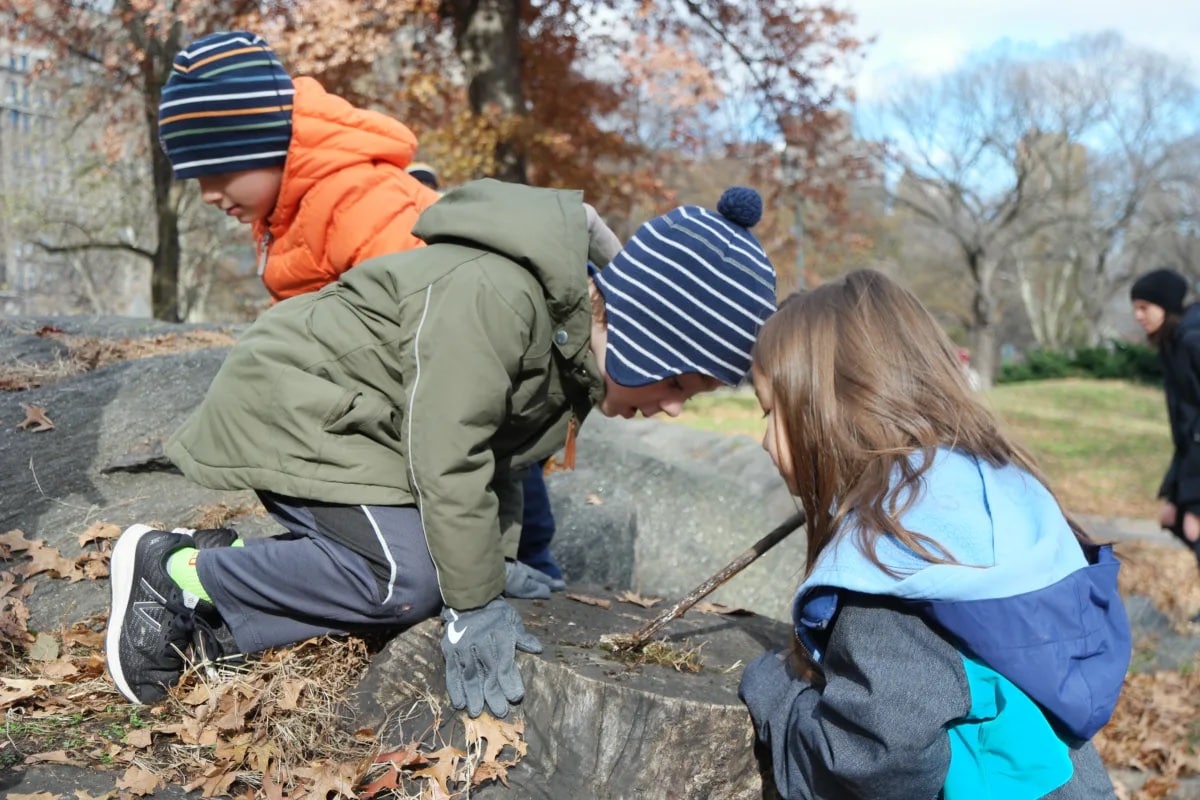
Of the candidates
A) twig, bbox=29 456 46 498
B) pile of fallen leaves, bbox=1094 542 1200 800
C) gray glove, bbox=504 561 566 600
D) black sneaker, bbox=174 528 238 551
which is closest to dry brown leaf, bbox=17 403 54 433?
twig, bbox=29 456 46 498

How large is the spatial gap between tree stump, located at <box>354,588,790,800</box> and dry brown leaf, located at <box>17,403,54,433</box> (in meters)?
2.25

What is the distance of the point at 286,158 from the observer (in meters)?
3.43

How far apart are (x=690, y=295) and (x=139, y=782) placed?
1.81 metres

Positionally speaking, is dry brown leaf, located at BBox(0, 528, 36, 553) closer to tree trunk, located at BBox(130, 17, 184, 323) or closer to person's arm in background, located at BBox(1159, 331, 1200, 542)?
person's arm in background, located at BBox(1159, 331, 1200, 542)

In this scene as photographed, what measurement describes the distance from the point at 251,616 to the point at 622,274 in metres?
1.42

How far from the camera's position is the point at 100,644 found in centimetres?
297

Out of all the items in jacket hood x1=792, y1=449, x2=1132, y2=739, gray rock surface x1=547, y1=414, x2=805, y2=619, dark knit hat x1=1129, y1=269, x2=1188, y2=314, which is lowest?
gray rock surface x1=547, y1=414, x2=805, y2=619

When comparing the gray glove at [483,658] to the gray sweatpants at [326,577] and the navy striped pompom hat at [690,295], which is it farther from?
the navy striped pompom hat at [690,295]

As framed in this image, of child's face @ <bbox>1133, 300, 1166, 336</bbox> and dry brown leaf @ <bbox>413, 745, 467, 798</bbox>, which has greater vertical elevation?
child's face @ <bbox>1133, 300, 1166, 336</bbox>

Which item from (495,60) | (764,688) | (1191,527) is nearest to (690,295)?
(764,688)

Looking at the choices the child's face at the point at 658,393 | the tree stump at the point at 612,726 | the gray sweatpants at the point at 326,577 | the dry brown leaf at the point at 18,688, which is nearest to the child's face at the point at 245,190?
the gray sweatpants at the point at 326,577

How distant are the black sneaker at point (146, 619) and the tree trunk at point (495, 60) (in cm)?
804

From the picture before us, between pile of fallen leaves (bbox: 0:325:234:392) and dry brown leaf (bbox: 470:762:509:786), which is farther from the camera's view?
pile of fallen leaves (bbox: 0:325:234:392)

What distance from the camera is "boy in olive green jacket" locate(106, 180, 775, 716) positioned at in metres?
2.61
